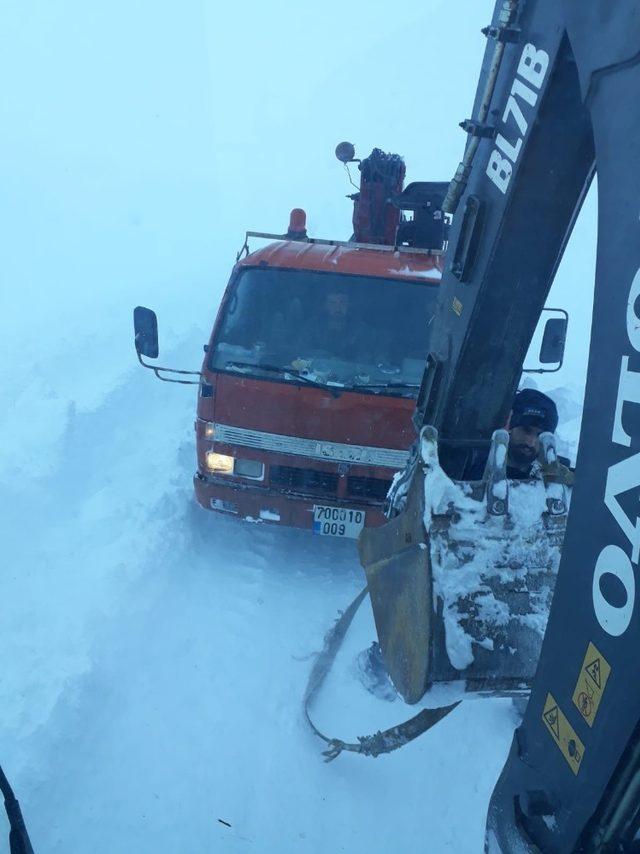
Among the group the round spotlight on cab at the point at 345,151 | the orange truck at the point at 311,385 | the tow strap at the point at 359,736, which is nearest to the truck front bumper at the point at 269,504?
the orange truck at the point at 311,385

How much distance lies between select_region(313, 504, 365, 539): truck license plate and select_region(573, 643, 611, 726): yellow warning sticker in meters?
2.83

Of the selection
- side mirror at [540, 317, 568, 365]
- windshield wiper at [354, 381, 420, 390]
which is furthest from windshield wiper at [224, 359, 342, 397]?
side mirror at [540, 317, 568, 365]

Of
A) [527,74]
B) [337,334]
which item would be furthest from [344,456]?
[527,74]

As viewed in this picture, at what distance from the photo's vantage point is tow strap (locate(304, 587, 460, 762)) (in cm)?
254

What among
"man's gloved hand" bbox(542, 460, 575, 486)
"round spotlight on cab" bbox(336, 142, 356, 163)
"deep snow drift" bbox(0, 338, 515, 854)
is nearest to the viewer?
"man's gloved hand" bbox(542, 460, 575, 486)

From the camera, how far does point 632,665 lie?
115 centimetres

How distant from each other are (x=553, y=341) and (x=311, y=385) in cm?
174

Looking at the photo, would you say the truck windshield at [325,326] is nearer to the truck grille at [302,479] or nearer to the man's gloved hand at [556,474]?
the truck grille at [302,479]

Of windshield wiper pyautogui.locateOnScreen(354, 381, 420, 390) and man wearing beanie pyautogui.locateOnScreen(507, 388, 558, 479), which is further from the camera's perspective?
windshield wiper pyautogui.locateOnScreen(354, 381, 420, 390)

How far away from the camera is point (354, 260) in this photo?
4492 millimetres

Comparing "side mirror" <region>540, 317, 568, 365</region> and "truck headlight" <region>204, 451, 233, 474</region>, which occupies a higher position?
"side mirror" <region>540, 317, 568, 365</region>

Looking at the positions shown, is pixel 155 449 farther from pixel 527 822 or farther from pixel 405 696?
pixel 527 822

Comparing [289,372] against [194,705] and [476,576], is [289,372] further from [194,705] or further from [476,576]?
[476,576]

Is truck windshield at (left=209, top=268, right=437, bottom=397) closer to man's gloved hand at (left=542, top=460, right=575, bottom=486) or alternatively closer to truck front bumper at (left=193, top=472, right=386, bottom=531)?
truck front bumper at (left=193, top=472, right=386, bottom=531)
